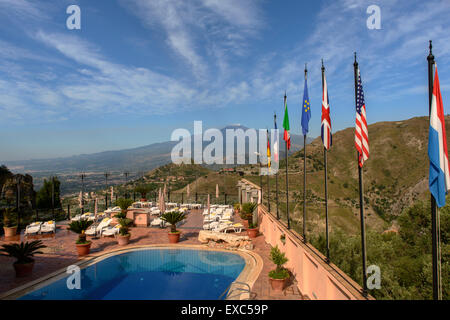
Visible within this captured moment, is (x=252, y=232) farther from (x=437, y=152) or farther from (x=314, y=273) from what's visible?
(x=437, y=152)

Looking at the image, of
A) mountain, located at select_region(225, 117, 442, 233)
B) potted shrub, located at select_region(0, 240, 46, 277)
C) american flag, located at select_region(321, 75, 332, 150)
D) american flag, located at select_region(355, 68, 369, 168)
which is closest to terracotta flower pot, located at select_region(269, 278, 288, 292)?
american flag, located at select_region(321, 75, 332, 150)

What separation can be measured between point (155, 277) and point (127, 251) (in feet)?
10.4

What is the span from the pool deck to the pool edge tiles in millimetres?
239

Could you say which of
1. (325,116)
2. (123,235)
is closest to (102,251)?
(123,235)

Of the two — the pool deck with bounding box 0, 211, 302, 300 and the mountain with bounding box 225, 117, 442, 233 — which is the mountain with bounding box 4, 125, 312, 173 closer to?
the mountain with bounding box 225, 117, 442, 233

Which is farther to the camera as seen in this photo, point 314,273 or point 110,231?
point 110,231

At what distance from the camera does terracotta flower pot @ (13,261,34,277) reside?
9477mm

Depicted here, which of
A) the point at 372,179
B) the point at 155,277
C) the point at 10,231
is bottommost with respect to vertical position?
the point at 155,277

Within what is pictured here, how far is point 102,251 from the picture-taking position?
1246 centimetres

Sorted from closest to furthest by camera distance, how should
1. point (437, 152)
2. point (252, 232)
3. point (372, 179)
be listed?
1. point (437, 152)
2. point (252, 232)
3. point (372, 179)

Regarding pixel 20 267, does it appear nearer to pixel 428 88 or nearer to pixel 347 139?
pixel 428 88

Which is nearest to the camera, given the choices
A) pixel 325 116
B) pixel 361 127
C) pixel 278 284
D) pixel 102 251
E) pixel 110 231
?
pixel 361 127
